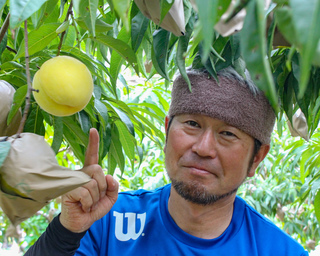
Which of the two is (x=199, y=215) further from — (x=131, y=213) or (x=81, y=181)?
(x=81, y=181)

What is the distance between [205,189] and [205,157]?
0.34ft

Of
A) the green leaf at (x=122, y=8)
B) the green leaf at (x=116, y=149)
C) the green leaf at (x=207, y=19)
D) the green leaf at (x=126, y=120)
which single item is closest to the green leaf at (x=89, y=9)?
the green leaf at (x=122, y=8)

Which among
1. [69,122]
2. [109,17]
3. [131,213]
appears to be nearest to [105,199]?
[69,122]

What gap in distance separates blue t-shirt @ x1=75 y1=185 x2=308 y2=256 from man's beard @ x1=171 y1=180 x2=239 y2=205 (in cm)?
13

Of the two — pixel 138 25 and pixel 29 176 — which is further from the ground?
pixel 138 25

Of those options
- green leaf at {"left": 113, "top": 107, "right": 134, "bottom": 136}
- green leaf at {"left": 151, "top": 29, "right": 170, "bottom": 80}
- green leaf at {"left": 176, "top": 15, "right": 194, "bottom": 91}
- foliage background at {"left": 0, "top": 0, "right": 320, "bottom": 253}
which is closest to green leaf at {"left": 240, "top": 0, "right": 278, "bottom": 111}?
foliage background at {"left": 0, "top": 0, "right": 320, "bottom": 253}

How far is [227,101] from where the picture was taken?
1220 millimetres

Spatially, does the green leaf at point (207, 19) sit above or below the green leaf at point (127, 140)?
above

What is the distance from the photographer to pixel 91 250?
1.24 metres

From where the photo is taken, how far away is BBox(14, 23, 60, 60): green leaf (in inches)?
30.0

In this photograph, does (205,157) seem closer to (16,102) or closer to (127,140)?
(127,140)

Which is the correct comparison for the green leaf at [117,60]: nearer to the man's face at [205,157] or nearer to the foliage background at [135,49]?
the foliage background at [135,49]

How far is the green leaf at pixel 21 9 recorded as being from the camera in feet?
1.54

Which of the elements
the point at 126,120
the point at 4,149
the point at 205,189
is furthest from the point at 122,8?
the point at 205,189
